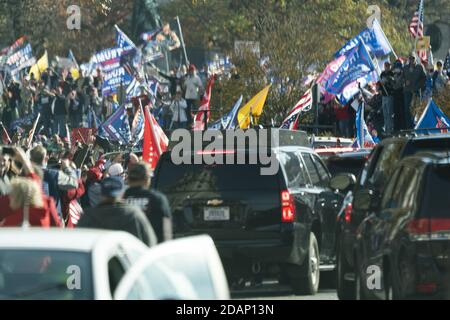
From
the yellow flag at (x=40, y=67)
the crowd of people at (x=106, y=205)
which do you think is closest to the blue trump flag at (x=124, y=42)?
the yellow flag at (x=40, y=67)

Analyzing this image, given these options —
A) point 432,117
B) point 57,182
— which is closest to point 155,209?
point 57,182

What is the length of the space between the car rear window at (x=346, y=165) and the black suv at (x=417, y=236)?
28.0ft

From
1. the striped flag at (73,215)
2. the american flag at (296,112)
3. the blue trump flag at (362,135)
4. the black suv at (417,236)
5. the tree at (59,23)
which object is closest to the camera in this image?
the black suv at (417,236)

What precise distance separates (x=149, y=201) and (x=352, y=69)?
21141 millimetres

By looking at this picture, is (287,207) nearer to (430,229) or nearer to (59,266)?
(430,229)

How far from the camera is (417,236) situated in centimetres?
1211

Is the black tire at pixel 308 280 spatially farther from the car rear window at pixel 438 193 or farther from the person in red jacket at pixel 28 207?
the car rear window at pixel 438 193

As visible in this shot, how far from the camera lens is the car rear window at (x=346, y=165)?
2191 cm

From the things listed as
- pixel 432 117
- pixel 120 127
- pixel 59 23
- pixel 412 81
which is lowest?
pixel 120 127

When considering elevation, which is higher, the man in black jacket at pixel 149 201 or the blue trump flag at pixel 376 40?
the blue trump flag at pixel 376 40

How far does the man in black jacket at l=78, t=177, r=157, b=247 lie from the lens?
12.2 m

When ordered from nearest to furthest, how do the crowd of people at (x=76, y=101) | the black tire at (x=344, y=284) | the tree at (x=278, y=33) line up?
1. the black tire at (x=344, y=284)
2. the tree at (x=278, y=33)
3. the crowd of people at (x=76, y=101)

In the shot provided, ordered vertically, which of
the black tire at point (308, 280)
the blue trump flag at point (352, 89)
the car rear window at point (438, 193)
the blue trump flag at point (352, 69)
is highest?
the blue trump flag at point (352, 69)

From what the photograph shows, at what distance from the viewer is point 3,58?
5281cm
